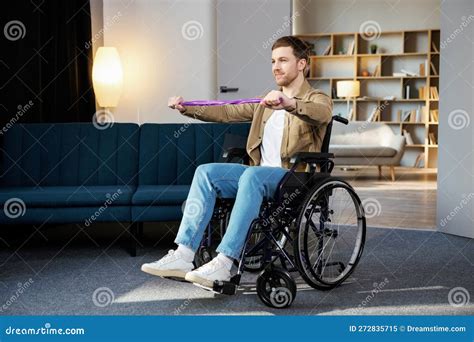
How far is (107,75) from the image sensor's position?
4883 mm

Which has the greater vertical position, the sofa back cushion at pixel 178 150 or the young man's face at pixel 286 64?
the young man's face at pixel 286 64

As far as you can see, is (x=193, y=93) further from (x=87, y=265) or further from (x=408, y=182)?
(x=408, y=182)

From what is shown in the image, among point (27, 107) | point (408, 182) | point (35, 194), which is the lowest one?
point (408, 182)

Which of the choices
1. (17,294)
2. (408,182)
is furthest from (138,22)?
(408,182)

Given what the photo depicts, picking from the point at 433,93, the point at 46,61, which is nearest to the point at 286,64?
the point at 46,61

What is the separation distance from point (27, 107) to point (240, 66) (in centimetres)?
169

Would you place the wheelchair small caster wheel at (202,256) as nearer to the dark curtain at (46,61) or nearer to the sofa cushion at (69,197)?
the sofa cushion at (69,197)

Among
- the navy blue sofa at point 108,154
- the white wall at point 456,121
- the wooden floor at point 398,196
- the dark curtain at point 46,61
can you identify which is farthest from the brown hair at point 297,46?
the wooden floor at point 398,196

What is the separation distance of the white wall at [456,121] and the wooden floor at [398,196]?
31 cm

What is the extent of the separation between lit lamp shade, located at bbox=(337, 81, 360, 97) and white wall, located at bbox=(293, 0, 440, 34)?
95 centimetres

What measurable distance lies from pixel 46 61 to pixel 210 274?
8.15 ft

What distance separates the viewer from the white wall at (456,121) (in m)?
3.96

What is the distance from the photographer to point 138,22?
201 inches

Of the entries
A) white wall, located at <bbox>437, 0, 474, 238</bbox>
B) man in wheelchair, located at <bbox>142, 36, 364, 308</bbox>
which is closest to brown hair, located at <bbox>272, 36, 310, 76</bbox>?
man in wheelchair, located at <bbox>142, 36, 364, 308</bbox>
